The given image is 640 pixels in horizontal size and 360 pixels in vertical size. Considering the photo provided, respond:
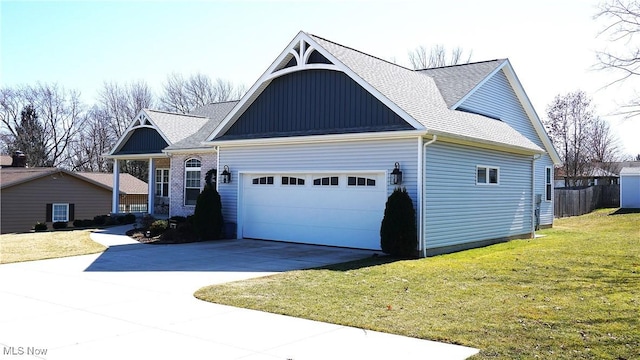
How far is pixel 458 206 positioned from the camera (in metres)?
15.1

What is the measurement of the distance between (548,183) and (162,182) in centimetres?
1834

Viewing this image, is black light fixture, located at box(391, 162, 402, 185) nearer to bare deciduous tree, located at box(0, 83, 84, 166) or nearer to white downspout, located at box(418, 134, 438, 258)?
white downspout, located at box(418, 134, 438, 258)

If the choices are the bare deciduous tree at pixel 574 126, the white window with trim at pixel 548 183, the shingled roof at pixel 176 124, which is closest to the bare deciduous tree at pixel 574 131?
the bare deciduous tree at pixel 574 126

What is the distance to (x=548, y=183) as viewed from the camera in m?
24.6

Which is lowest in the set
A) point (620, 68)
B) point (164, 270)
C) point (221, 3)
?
point (164, 270)

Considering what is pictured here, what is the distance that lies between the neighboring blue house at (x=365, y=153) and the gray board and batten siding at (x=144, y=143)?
13.6 ft

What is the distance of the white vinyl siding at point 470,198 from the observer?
551 inches

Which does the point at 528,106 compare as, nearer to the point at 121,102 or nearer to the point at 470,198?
the point at 470,198

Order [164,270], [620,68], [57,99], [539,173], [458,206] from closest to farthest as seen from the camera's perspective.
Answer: [164,270] → [620,68] → [458,206] → [539,173] → [57,99]

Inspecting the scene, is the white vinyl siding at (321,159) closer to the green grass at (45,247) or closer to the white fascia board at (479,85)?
the white fascia board at (479,85)

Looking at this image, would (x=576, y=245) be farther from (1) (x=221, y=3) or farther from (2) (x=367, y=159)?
(1) (x=221, y=3)

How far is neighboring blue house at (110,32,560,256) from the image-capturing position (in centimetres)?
1402

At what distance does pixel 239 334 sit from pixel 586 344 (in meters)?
3.90

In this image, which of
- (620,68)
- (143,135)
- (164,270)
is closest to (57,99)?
(143,135)
